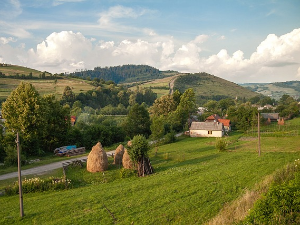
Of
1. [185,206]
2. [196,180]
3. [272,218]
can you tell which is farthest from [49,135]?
[272,218]

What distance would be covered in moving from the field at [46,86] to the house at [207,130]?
63260 millimetres

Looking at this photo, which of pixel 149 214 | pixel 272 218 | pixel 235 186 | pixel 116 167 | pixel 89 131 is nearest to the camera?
pixel 272 218

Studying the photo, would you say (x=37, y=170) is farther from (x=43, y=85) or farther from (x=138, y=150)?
(x=43, y=85)

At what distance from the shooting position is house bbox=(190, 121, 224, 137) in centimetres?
5428

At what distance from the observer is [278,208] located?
9.19m

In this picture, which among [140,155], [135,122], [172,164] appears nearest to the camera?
[140,155]

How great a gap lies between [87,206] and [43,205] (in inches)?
118

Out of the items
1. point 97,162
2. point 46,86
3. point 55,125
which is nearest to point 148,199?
point 97,162

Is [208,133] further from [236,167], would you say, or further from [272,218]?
[272,218]

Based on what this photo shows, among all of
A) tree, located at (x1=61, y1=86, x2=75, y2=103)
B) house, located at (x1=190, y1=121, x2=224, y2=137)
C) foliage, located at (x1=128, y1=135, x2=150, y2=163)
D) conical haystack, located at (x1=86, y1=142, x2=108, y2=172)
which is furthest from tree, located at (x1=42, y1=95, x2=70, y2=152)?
tree, located at (x1=61, y1=86, x2=75, y2=103)

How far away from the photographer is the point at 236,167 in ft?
72.4

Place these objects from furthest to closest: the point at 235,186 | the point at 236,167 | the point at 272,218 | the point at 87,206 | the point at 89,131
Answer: the point at 89,131, the point at 236,167, the point at 235,186, the point at 87,206, the point at 272,218

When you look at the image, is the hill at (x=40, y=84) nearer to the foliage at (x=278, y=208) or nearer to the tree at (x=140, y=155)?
the tree at (x=140, y=155)

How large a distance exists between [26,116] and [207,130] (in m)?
37.1
